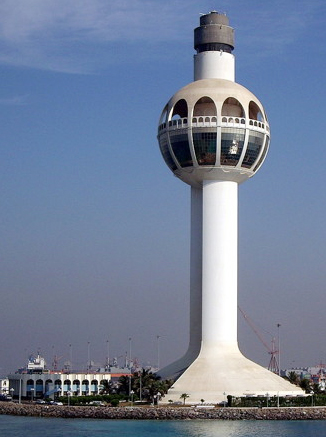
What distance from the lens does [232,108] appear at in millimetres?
104438

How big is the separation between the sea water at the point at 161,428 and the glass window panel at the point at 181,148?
2740 cm

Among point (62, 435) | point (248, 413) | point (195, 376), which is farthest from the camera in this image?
point (195, 376)

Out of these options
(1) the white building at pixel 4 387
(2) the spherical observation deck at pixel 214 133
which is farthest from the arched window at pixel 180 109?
(1) the white building at pixel 4 387

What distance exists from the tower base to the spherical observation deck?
18.1 meters

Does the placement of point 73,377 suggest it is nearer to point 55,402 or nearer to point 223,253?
point 55,402

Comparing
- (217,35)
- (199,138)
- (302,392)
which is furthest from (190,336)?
(217,35)

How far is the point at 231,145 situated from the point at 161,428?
31.1 meters

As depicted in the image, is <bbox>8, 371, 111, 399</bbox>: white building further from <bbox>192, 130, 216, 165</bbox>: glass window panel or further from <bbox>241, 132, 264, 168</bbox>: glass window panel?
<bbox>241, 132, 264, 168</bbox>: glass window panel

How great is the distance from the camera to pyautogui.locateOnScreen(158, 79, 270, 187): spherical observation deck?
102 meters

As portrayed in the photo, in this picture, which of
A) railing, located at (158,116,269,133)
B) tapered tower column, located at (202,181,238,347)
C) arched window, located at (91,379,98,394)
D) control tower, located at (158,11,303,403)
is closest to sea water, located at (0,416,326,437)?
control tower, located at (158,11,303,403)

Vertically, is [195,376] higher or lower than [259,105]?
lower

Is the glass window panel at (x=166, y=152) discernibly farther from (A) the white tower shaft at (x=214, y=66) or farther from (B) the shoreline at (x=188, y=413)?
(B) the shoreline at (x=188, y=413)

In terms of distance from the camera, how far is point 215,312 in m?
100

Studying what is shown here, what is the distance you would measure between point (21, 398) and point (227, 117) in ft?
155
